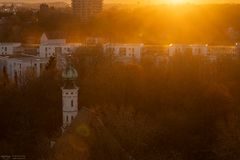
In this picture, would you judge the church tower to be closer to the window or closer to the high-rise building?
the window

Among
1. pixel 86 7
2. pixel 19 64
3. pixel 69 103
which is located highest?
pixel 86 7

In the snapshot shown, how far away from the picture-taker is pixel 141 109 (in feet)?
55.0

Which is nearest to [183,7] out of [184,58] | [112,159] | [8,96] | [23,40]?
[23,40]

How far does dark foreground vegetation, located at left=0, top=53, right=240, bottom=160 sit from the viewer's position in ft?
41.9

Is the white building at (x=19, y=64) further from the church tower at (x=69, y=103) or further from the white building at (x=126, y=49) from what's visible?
the church tower at (x=69, y=103)

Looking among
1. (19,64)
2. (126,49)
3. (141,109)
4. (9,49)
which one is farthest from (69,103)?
(9,49)

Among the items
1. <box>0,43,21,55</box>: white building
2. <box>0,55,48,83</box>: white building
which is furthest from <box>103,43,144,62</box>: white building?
<box>0,43,21,55</box>: white building

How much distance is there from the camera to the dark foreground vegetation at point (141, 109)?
12781 mm

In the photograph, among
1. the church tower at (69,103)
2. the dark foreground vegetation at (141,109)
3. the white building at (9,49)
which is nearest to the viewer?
the dark foreground vegetation at (141,109)

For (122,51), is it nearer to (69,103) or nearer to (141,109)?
(141,109)

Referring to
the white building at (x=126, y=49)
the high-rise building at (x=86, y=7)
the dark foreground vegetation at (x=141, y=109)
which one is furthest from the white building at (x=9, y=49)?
the high-rise building at (x=86, y=7)

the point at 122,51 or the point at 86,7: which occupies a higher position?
the point at 86,7

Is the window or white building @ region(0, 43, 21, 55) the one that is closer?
the window

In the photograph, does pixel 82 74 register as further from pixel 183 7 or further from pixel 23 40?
pixel 183 7
